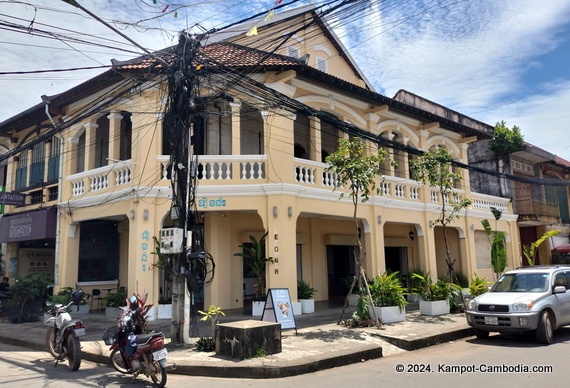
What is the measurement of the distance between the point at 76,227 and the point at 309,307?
819 centimetres

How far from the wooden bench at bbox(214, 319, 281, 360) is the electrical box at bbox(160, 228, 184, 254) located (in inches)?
67.8

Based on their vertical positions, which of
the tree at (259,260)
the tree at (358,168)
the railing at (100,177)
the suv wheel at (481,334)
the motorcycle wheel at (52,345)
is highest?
the railing at (100,177)

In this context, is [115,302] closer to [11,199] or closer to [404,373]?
[11,199]

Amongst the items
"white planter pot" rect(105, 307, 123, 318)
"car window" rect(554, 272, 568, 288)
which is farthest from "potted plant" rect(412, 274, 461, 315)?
"white planter pot" rect(105, 307, 123, 318)

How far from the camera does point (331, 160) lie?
11211mm

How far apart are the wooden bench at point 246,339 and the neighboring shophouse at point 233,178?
3749 mm

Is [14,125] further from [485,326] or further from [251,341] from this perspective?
[485,326]

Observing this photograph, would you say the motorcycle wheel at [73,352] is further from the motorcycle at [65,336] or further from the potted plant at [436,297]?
the potted plant at [436,297]

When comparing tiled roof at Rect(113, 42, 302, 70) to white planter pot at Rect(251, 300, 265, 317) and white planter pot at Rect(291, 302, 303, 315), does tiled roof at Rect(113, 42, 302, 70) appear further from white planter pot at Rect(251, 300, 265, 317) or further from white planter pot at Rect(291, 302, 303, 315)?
white planter pot at Rect(291, 302, 303, 315)

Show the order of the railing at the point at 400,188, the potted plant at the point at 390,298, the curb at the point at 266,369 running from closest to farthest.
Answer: the curb at the point at 266,369, the potted plant at the point at 390,298, the railing at the point at 400,188

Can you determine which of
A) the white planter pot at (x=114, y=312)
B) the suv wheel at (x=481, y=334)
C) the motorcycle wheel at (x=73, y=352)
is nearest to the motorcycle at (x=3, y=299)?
the white planter pot at (x=114, y=312)

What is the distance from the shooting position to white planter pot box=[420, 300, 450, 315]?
12594 mm

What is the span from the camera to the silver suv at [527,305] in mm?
8961

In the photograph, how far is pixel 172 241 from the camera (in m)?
8.82
